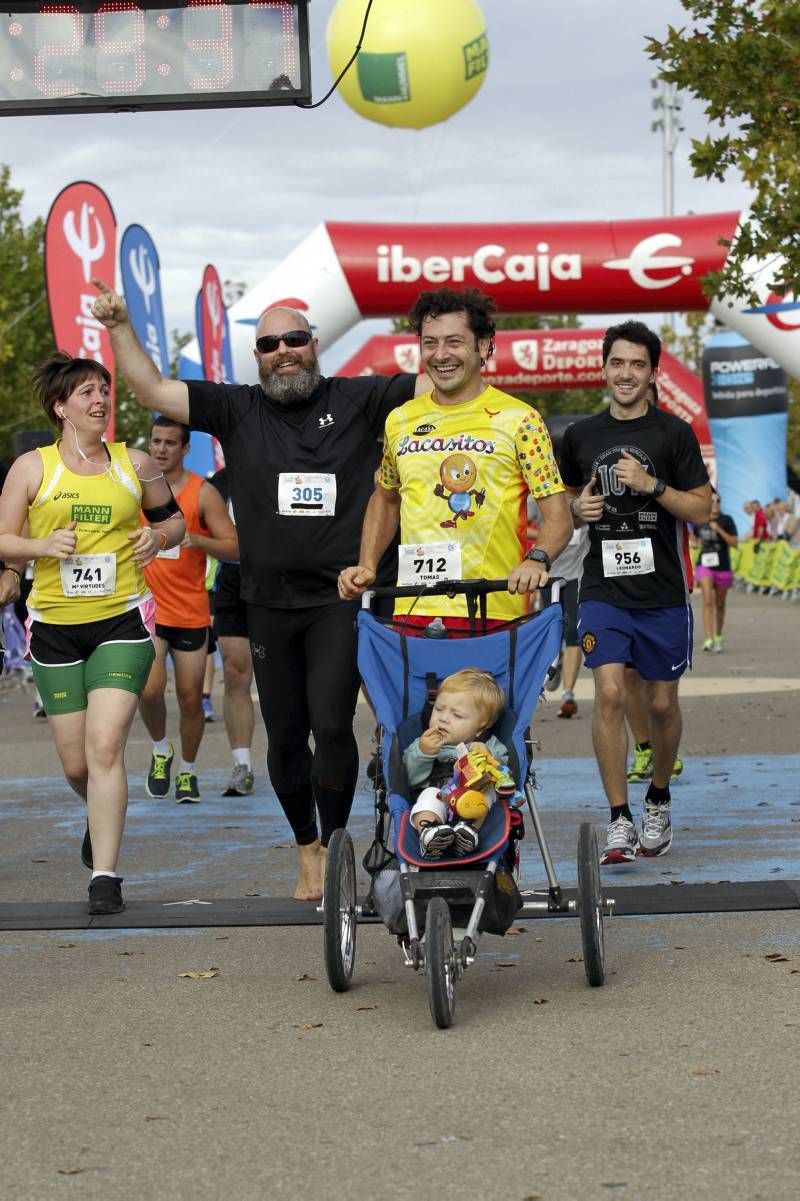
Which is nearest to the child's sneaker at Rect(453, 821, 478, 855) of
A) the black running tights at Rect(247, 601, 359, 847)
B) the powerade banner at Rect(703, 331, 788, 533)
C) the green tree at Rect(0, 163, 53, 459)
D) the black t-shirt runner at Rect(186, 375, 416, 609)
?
the black running tights at Rect(247, 601, 359, 847)

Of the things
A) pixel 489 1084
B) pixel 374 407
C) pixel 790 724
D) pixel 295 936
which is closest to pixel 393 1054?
pixel 489 1084

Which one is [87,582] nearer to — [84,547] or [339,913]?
[84,547]

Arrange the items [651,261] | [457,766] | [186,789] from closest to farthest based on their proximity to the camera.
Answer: [457,766]
[186,789]
[651,261]

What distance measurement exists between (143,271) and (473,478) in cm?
1172

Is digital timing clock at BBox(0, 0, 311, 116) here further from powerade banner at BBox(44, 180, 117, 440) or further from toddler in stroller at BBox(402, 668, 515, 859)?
powerade banner at BBox(44, 180, 117, 440)

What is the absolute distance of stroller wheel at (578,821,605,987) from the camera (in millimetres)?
5613

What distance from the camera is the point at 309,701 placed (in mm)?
7059

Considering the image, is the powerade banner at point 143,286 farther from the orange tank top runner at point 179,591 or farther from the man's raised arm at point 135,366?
the man's raised arm at point 135,366

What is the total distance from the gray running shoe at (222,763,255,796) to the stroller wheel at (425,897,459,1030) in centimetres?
574

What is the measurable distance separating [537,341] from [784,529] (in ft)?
29.3

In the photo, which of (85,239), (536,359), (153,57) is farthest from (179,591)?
A: (536,359)

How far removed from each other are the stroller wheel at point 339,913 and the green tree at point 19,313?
50535mm

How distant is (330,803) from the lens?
7.10 m

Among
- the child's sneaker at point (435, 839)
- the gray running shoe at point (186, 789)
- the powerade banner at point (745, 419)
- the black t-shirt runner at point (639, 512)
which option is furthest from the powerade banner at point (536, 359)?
the child's sneaker at point (435, 839)
